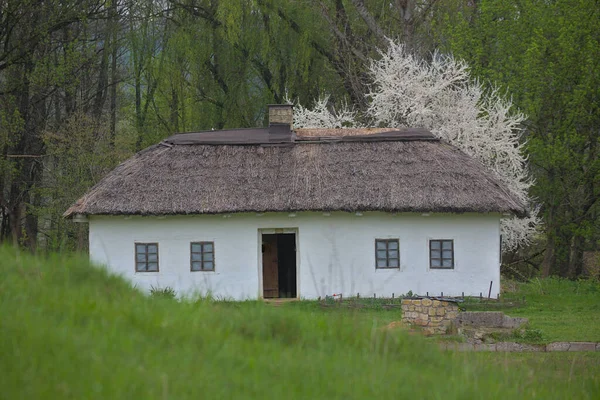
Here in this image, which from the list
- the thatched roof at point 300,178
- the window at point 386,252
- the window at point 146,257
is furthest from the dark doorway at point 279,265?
the window at point 146,257

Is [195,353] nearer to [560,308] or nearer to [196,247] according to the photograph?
[196,247]

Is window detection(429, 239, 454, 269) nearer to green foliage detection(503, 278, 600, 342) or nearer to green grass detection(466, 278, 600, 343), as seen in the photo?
green grass detection(466, 278, 600, 343)

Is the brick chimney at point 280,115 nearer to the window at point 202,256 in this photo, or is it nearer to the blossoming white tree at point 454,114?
the window at point 202,256

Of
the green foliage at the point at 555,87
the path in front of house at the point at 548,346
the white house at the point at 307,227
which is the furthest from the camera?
the green foliage at the point at 555,87

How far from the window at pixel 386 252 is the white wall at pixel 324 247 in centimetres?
13

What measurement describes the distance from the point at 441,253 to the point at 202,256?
5534 mm

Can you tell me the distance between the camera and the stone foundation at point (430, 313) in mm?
13914

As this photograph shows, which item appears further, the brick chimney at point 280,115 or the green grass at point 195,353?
the brick chimney at point 280,115

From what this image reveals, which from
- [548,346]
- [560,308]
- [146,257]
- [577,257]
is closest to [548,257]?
[577,257]

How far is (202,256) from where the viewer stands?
19797 millimetres

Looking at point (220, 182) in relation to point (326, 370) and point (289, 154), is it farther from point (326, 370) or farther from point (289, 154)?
point (326, 370)

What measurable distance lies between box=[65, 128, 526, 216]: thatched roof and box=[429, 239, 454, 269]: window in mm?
1075

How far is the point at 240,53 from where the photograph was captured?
3241 cm

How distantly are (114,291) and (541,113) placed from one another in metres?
23.4
